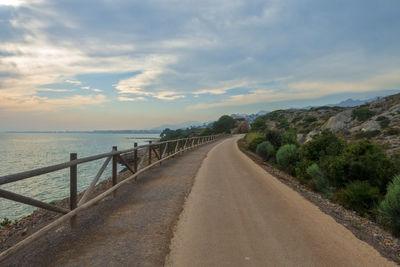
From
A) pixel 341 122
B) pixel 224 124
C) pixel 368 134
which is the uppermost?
pixel 224 124

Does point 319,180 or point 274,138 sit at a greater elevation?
point 274,138

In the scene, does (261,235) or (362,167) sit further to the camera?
(362,167)

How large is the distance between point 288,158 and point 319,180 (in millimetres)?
5041

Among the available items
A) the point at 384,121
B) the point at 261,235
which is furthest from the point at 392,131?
the point at 261,235

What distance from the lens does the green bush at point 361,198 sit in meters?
6.98

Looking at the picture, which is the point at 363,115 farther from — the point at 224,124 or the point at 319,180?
the point at 224,124

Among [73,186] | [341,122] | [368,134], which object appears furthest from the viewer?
[341,122]

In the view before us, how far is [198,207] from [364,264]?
3435 millimetres

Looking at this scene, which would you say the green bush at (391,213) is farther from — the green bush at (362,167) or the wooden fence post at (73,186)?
the wooden fence post at (73,186)

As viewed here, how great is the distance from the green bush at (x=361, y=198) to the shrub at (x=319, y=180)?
4.54ft

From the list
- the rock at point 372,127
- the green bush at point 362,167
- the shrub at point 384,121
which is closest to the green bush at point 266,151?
the green bush at point 362,167

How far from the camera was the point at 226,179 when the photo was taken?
9.13 m

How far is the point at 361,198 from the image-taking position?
7238 mm

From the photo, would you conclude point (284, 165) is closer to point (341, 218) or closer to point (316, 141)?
point (316, 141)
